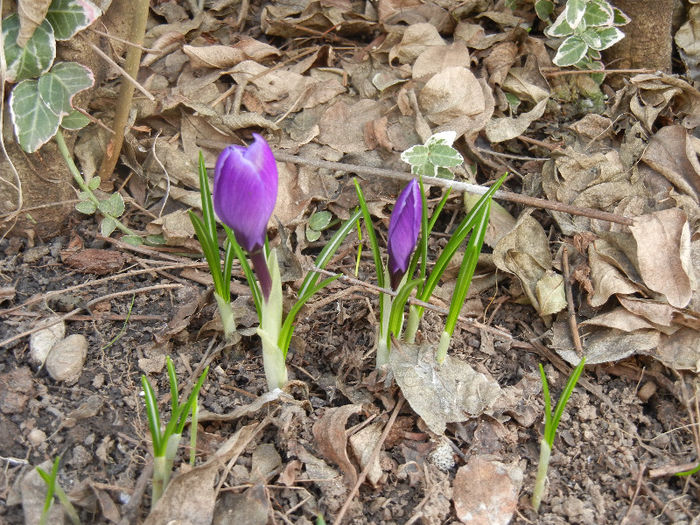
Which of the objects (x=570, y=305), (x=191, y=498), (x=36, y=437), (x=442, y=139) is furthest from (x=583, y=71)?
(x=36, y=437)

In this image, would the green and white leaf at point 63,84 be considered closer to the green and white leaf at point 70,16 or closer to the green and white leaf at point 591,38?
the green and white leaf at point 70,16

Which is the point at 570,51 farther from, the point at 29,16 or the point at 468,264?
the point at 29,16

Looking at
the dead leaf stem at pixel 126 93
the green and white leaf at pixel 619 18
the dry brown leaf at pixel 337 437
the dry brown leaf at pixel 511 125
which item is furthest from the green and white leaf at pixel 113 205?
the green and white leaf at pixel 619 18

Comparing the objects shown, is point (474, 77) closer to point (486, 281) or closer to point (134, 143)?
point (486, 281)

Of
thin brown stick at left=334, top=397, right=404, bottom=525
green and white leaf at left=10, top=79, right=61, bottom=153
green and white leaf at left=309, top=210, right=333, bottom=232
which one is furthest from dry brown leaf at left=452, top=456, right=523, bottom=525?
green and white leaf at left=10, top=79, right=61, bottom=153

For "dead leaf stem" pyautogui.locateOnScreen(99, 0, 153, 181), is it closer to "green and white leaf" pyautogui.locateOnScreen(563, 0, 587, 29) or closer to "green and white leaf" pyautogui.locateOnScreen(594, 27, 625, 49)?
"green and white leaf" pyautogui.locateOnScreen(563, 0, 587, 29)

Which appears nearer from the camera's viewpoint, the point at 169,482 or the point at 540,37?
the point at 169,482

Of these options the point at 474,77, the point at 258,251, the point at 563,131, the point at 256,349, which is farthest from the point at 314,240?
the point at 563,131
